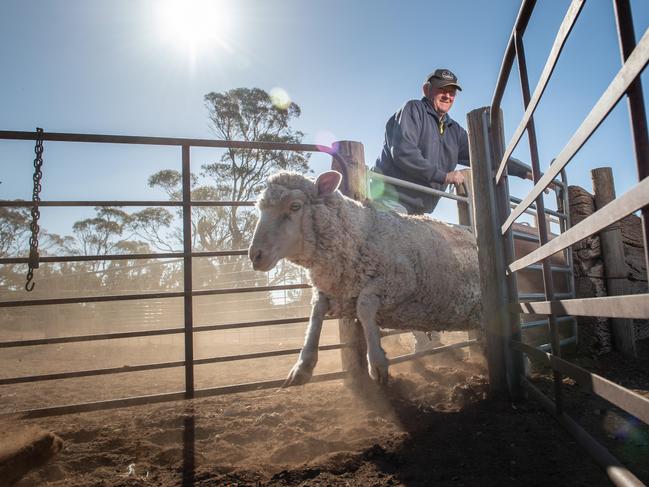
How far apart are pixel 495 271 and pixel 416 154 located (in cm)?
204

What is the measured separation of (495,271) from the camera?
2672 millimetres

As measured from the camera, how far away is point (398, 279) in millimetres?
3047

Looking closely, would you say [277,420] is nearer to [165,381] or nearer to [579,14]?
[579,14]

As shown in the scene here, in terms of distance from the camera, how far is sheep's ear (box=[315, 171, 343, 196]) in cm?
308

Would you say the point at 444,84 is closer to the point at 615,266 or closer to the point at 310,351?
the point at 615,266

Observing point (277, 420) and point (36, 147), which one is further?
point (36, 147)

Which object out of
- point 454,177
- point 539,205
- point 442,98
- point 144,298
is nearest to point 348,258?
point 539,205

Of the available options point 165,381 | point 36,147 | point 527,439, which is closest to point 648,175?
point 527,439

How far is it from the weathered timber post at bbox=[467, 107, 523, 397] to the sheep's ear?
0.97 m

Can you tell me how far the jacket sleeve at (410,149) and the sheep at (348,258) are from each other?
3.89 ft

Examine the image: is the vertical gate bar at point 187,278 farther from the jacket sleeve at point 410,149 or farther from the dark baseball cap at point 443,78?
the dark baseball cap at point 443,78

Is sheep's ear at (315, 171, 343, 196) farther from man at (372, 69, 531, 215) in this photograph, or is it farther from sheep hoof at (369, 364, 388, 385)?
sheep hoof at (369, 364, 388, 385)

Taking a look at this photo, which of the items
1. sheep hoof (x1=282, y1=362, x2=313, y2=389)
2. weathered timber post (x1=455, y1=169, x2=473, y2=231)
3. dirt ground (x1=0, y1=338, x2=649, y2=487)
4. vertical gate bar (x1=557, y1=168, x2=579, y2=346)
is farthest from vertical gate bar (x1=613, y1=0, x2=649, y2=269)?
weathered timber post (x1=455, y1=169, x2=473, y2=231)

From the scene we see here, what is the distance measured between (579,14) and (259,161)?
16.0 metres
